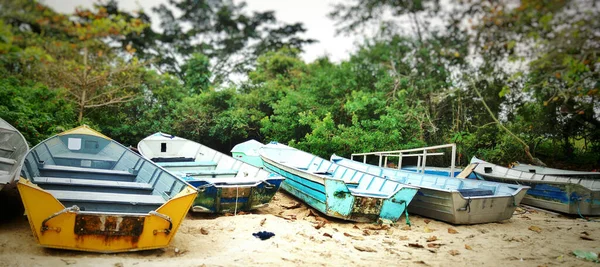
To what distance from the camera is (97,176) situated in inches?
263

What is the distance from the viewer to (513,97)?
13.5 metres

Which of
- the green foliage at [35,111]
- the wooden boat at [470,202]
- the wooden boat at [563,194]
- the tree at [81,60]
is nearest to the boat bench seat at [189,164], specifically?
the green foliage at [35,111]

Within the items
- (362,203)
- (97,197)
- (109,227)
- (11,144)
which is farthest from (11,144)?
(362,203)

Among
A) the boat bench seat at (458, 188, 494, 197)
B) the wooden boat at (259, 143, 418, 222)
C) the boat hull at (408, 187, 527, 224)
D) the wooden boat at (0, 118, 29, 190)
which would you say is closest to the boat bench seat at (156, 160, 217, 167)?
the wooden boat at (259, 143, 418, 222)

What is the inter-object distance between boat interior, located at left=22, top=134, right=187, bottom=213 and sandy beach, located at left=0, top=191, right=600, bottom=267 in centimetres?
67

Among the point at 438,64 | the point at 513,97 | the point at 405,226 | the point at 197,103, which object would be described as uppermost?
the point at 438,64

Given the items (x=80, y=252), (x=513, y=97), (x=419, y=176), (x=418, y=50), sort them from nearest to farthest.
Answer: (x=80, y=252) → (x=419, y=176) → (x=513, y=97) → (x=418, y=50)

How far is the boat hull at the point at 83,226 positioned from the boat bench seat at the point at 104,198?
923 mm

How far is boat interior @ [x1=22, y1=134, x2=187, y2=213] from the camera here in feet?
17.5

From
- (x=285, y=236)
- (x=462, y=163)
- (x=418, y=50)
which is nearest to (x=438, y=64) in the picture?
(x=418, y=50)

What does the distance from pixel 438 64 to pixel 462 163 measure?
393 cm

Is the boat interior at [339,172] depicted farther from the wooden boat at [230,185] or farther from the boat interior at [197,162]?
the boat interior at [197,162]

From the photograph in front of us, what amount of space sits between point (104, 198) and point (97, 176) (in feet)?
5.24

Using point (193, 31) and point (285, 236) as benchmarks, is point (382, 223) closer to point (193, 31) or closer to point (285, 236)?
point (285, 236)
